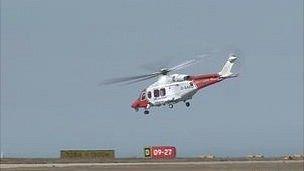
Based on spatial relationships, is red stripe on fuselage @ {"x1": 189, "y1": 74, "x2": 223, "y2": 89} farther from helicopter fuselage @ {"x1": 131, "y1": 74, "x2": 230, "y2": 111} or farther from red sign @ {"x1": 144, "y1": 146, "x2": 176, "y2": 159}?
red sign @ {"x1": 144, "y1": 146, "x2": 176, "y2": 159}

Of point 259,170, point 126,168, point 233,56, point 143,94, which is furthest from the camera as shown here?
point 126,168

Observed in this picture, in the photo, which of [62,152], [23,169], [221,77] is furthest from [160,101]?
[62,152]

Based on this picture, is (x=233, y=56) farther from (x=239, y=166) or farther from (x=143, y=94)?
(x=239, y=166)

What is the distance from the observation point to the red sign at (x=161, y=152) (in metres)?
154

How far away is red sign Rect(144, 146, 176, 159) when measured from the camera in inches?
6077

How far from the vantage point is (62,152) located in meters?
151

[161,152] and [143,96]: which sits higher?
[143,96]

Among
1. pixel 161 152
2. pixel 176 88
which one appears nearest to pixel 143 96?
pixel 176 88

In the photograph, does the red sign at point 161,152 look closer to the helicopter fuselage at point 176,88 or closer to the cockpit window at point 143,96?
the cockpit window at point 143,96

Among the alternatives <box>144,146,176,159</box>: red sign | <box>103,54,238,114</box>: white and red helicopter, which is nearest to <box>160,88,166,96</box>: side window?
<box>103,54,238,114</box>: white and red helicopter

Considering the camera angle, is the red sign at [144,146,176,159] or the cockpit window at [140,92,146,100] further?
the red sign at [144,146,176,159]

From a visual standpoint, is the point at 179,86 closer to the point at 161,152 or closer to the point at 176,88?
the point at 176,88

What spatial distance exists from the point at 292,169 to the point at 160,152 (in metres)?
51.7

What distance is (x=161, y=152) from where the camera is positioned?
15525cm
